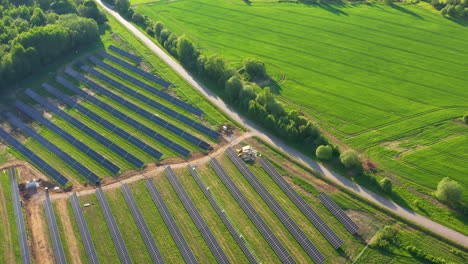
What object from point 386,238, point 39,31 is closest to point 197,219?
point 386,238

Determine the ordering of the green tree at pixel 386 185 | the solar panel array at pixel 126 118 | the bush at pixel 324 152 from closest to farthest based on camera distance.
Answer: the green tree at pixel 386 185
the bush at pixel 324 152
the solar panel array at pixel 126 118

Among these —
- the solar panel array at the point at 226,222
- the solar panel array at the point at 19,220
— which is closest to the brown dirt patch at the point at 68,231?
the solar panel array at the point at 19,220

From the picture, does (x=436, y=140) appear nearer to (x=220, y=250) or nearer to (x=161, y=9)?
(x=220, y=250)

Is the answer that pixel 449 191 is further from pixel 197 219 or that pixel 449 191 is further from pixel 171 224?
pixel 171 224

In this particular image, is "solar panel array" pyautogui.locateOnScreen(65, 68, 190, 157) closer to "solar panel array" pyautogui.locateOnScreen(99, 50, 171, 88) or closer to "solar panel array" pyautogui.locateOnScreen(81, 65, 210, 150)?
"solar panel array" pyautogui.locateOnScreen(81, 65, 210, 150)

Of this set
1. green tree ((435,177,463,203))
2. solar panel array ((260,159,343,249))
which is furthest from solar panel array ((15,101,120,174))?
green tree ((435,177,463,203))

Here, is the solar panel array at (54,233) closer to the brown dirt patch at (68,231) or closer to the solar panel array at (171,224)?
the brown dirt patch at (68,231)
